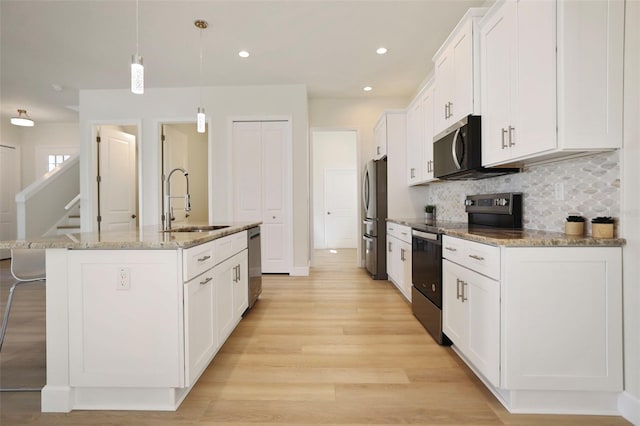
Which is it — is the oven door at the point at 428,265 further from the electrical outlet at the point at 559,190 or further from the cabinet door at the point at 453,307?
the electrical outlet at the point at 559,190

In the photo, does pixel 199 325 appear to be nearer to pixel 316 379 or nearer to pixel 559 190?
pixel 316 379

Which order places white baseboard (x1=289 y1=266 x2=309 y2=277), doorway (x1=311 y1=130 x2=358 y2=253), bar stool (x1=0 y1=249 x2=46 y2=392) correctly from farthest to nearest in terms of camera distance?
doorway (x1=311 y1=130 x2=358 y2=253), white baseboard (x1=289 y1=266 x2=309 y2=277), bar stool (x1=0 y1=249 x2=46 y2=392)

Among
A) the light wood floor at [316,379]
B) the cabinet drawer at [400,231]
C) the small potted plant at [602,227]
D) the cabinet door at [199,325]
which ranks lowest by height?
the light wood floor at [316,379]

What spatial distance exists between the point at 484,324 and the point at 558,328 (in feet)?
1.07

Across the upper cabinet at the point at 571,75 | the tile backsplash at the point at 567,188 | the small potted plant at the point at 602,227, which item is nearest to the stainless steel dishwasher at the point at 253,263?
the tile backsplash at the point at 567,188

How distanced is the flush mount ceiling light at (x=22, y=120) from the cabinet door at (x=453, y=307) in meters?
6.92

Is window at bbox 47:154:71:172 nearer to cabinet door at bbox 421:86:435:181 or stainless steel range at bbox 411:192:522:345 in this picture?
cabinet door at bbox 421:86:435:181

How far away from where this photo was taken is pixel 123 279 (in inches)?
62.4

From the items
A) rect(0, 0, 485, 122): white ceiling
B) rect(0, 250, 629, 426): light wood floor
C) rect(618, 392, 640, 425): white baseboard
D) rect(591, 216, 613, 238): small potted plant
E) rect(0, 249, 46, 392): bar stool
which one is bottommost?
rect(0, 250, 629, 426): light wood floor

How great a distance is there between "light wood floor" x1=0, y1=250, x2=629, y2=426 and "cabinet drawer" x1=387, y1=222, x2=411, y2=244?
76cm

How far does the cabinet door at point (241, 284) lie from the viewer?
2578 mm

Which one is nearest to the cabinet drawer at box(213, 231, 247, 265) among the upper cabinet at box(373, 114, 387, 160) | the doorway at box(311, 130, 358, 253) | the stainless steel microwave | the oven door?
the oven door

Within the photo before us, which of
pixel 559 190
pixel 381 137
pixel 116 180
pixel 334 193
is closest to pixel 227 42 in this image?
pixel 381 137

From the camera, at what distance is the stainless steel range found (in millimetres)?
2314
